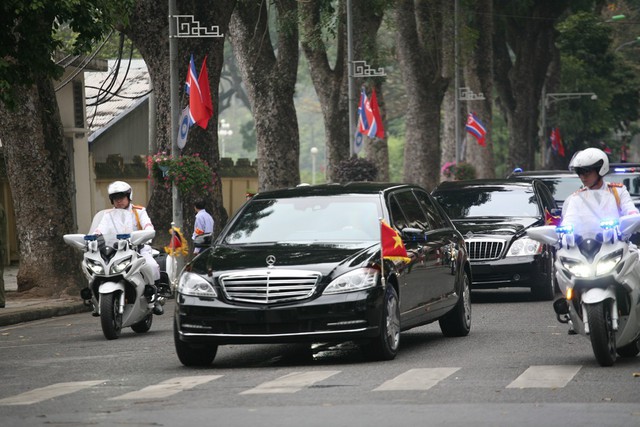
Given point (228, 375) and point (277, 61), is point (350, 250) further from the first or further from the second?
point (277, 61)

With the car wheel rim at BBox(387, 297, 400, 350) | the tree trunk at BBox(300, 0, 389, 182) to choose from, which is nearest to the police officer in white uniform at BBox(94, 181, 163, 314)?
the car wheel rim at BBox(387, 297, 400, 350)

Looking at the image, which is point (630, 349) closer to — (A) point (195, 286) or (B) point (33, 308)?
(A) point (195, 286)

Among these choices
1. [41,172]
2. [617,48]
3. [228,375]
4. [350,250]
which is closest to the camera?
[228,375]

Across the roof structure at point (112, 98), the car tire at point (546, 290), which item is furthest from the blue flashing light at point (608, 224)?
the roof structure at point (112, 98)

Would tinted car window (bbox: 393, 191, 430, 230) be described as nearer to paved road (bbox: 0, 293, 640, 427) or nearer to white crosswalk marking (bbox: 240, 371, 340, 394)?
paved road (bbox: 0, 293, 640, 427)

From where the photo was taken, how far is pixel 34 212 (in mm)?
23188

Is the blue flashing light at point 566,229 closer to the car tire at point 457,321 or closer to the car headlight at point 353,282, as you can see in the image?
the car headlight at point 353,282

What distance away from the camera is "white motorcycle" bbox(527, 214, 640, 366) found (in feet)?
39.0

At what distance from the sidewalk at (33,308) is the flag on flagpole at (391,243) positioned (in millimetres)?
7905

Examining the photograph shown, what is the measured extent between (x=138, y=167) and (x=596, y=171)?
1049 inches

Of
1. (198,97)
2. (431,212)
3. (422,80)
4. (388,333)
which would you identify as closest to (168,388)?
(388,333)

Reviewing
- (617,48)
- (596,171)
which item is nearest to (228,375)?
(596,171)

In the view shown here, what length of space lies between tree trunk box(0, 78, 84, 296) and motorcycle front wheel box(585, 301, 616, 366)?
12836 millimetres

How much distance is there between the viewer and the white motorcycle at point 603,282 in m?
11.9
